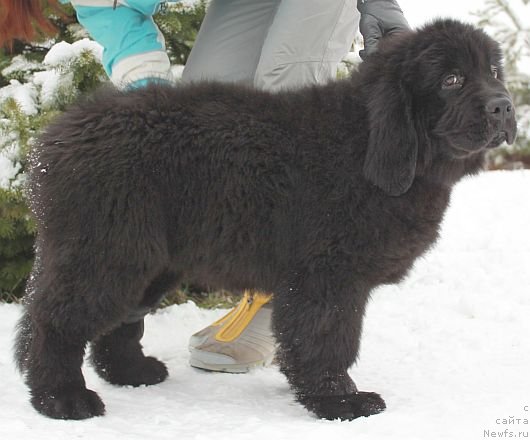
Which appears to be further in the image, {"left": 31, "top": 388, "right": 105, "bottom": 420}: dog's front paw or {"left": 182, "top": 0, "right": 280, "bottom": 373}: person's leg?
{"left": 182, "top": 0, "right": 280, "bottom": 373}: person's leg

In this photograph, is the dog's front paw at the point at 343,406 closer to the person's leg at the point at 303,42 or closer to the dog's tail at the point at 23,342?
the dog's tail at the point at 23,342

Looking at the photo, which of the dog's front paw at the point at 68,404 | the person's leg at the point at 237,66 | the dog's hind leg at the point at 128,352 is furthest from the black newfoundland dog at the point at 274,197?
the person's leg at the point at 237,66

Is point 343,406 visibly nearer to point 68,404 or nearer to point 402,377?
point 402,377

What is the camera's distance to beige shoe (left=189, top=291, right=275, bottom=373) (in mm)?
3826

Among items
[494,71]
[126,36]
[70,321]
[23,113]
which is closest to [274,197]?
[70,321]

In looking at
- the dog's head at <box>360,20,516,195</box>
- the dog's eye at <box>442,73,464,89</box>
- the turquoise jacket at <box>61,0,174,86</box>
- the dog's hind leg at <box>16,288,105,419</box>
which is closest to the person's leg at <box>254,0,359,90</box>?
the turquoise jacket at <box>61,0,174,86</box>

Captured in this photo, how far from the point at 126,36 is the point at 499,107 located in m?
1.72

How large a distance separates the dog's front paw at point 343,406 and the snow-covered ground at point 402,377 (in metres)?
0.05

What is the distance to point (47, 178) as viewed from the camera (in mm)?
3074

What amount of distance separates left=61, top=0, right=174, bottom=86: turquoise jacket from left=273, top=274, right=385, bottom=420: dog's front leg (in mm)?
1266

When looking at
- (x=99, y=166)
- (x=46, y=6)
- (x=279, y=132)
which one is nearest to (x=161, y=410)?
(x=99, y=166)

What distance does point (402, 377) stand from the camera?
364 cm

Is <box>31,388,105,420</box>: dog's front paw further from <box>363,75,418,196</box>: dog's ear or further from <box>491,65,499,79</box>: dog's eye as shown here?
<box>491,65,499,79</box>: dog's eye

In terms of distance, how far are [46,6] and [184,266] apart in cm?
245
